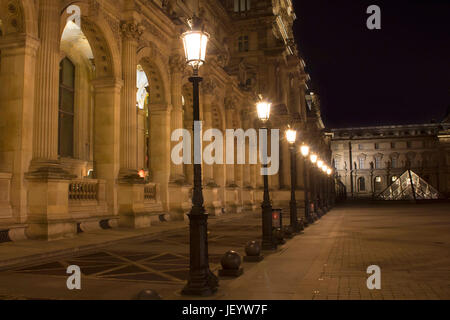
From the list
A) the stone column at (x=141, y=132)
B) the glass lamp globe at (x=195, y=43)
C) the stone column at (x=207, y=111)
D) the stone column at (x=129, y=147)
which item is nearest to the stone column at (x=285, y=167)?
the stone column at (x=207, y=111)

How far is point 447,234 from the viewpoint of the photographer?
19984mm

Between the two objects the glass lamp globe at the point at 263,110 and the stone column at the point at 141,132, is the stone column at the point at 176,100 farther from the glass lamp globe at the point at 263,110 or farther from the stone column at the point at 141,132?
the glass lamp globe at the point at 263,110

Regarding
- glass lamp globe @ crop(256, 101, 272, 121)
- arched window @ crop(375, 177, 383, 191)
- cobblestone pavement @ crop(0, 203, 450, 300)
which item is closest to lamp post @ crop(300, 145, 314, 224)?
cobblestone pavement @ crop(0, 203, 450, 300)

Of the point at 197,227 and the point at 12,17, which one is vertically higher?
the point at 12,17

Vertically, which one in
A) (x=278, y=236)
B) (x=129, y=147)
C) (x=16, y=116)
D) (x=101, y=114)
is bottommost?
(x=278, y=236)

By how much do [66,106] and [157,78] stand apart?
6381 millimetres

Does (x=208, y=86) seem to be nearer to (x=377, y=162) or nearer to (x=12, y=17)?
(x=12, y=17)

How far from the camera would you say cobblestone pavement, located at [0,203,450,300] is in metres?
8.44

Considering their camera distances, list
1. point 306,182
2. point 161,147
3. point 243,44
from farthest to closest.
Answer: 1. point 243,44
2. point 161,147
3. point 306,182

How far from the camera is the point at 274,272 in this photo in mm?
10742

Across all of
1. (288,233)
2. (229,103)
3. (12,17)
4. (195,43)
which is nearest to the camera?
(195,43)

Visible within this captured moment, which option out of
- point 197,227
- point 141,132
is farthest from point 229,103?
point 197,227

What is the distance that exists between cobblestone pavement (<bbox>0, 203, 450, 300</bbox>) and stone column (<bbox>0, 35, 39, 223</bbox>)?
405cm
